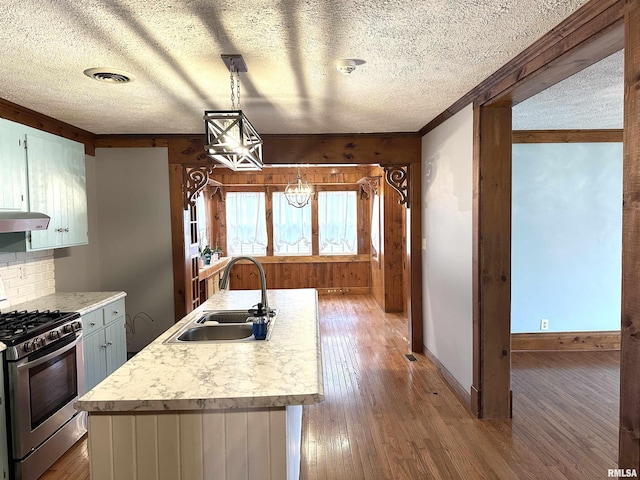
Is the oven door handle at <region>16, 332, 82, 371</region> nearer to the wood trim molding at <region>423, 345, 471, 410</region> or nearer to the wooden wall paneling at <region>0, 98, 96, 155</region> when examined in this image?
the wooden wall paneling at <region>0, 98, 96, 155</region>

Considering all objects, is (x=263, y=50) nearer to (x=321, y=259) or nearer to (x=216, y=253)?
(x=216, y=253)

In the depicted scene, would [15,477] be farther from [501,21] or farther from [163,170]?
[501,21]

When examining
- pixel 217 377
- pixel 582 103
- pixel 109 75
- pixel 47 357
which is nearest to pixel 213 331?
pixel 217 377

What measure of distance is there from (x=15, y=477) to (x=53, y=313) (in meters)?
0.93

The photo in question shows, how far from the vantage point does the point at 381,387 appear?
3.52 metres

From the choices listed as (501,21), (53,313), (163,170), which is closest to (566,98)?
(501,21)

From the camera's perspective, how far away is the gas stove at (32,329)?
7.06 ft

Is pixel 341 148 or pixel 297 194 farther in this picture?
pixel 297 194

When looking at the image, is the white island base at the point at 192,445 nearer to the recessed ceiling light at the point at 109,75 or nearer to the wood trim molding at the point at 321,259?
the recessed ceiling light at the point at 109,75

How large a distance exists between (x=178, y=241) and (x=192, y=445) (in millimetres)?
3088

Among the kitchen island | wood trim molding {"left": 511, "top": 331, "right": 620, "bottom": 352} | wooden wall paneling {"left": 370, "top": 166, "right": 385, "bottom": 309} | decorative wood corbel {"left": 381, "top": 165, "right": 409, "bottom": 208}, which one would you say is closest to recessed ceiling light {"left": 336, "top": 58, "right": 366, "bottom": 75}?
the kitchen island

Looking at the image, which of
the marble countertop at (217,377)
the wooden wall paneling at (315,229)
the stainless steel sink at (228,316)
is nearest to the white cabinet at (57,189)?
the stainless steel sink at (228,316)

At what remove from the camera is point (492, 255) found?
9.32 feet

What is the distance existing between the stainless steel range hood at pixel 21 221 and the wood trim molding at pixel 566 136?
4.37 meters
